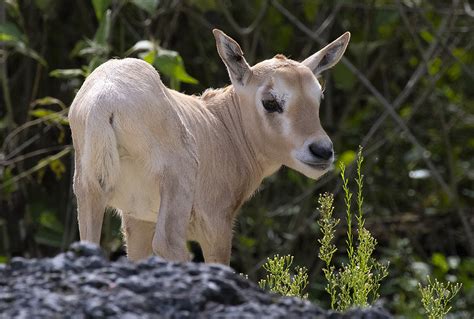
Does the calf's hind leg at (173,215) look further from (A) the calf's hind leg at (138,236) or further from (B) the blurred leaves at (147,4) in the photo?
(B) the blurred leaves at (147,4)

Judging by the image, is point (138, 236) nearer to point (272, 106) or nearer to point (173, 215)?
point (173, 215)

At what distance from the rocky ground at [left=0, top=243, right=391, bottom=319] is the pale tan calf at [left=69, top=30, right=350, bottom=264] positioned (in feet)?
5.45

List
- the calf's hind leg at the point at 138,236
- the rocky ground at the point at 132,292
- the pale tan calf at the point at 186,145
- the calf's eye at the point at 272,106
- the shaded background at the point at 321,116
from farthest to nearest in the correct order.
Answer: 1. the shaded background at the point at 321,116
2. the calf's eye at the point at 272,106
3. the calf's hind leg at the point at 138,236
4. the pale tan calf at the point at 186,145
5. the rocky ground at the point at 132,292

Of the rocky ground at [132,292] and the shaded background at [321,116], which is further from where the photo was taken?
the shaded background at [321,116]

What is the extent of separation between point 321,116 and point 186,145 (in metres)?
6.69

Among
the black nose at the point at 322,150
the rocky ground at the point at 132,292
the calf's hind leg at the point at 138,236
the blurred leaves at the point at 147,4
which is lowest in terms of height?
the calf's hind leg at the point at 138,236

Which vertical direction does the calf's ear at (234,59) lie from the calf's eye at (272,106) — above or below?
above

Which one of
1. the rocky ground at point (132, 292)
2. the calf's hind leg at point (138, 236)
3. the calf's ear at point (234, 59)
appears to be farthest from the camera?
the calf's ear at point (234, 59)

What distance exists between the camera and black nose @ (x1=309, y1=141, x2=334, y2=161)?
25.8ft

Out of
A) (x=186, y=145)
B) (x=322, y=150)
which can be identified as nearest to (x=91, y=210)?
(x=186, y=145)

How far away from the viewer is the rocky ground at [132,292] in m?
4.74

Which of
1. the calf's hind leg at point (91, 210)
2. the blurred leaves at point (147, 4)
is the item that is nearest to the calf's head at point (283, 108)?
the calf's hind leg at point (91, 210)

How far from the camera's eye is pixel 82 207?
23.1 ft

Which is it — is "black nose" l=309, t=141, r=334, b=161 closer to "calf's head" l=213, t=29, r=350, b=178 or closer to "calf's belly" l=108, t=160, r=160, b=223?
"calf's head" l=213, t=29, r=350, b=178
